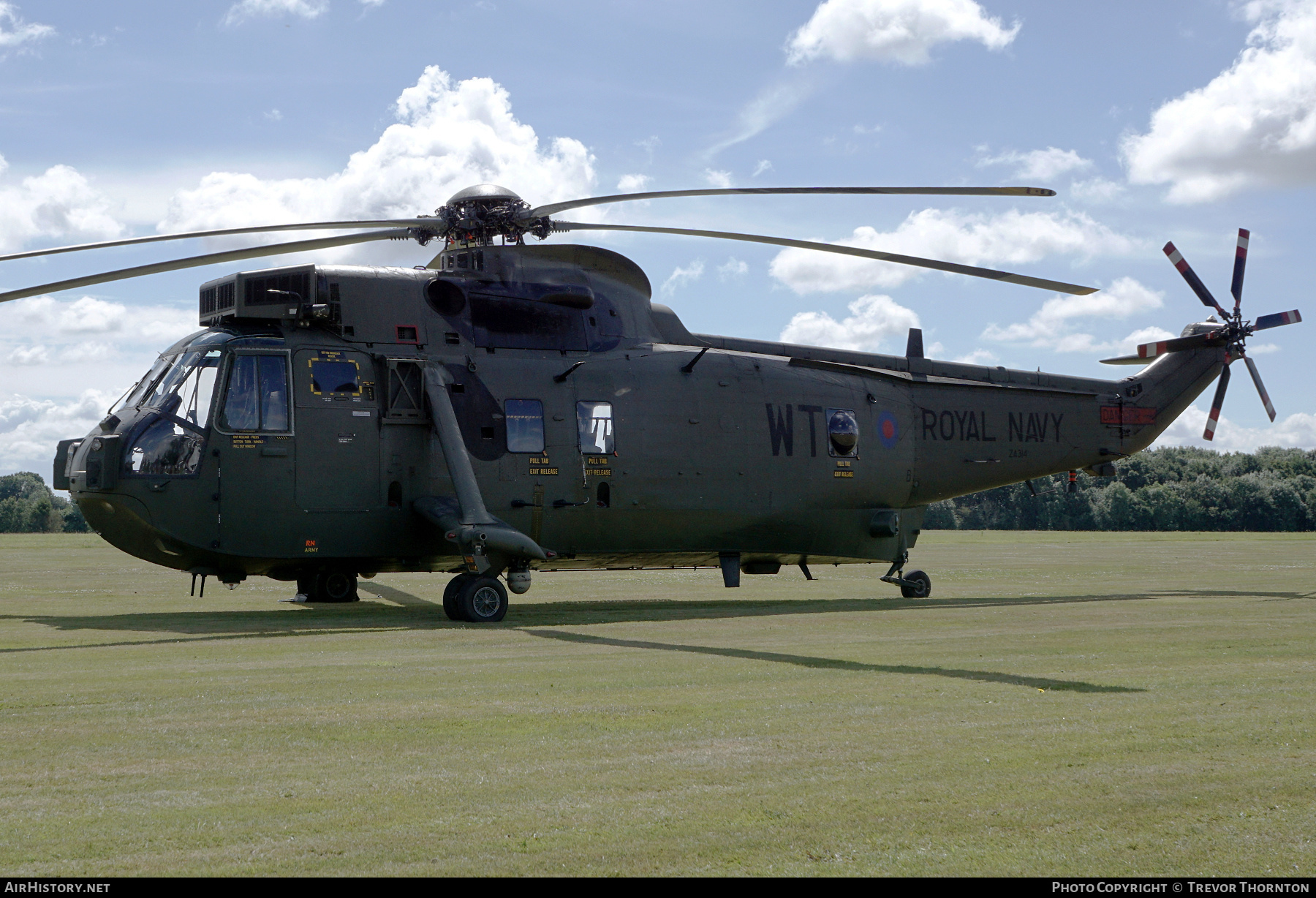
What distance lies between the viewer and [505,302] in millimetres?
22078

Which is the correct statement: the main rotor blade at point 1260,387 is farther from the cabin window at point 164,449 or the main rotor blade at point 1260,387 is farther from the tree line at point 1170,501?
the tree line at point 1170,501

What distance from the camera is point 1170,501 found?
397 feet

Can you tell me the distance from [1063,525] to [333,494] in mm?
121162

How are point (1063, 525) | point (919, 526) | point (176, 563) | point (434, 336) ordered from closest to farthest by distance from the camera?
point (176, 563), point (434, 336), point (919, 526), point (1063, 525)

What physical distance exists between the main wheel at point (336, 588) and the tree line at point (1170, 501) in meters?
81.1

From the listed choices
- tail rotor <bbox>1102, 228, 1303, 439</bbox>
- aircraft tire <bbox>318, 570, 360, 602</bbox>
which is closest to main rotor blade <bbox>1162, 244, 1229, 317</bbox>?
tail rotor <bbox>1102, 228, 1303, 439</bbox>

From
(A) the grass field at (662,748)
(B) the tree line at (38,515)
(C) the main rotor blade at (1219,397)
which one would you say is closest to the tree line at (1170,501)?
(C) the main rotor blade at (1219,397)

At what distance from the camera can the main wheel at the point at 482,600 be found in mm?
18953

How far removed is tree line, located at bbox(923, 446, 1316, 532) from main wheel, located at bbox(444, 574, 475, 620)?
8415 centimetres

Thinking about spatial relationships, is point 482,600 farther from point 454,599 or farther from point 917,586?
point 917,586

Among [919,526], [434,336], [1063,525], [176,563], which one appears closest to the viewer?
[176,563]

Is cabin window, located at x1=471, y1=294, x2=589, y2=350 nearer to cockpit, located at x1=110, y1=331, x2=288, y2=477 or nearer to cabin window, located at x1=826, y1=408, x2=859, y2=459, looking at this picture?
cockpit, located at x1=110, y1=331, x2=288, y2=477

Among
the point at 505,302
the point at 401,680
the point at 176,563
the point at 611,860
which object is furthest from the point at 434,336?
the point at 611,860

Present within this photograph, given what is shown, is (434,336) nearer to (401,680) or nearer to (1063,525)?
(401,680)
